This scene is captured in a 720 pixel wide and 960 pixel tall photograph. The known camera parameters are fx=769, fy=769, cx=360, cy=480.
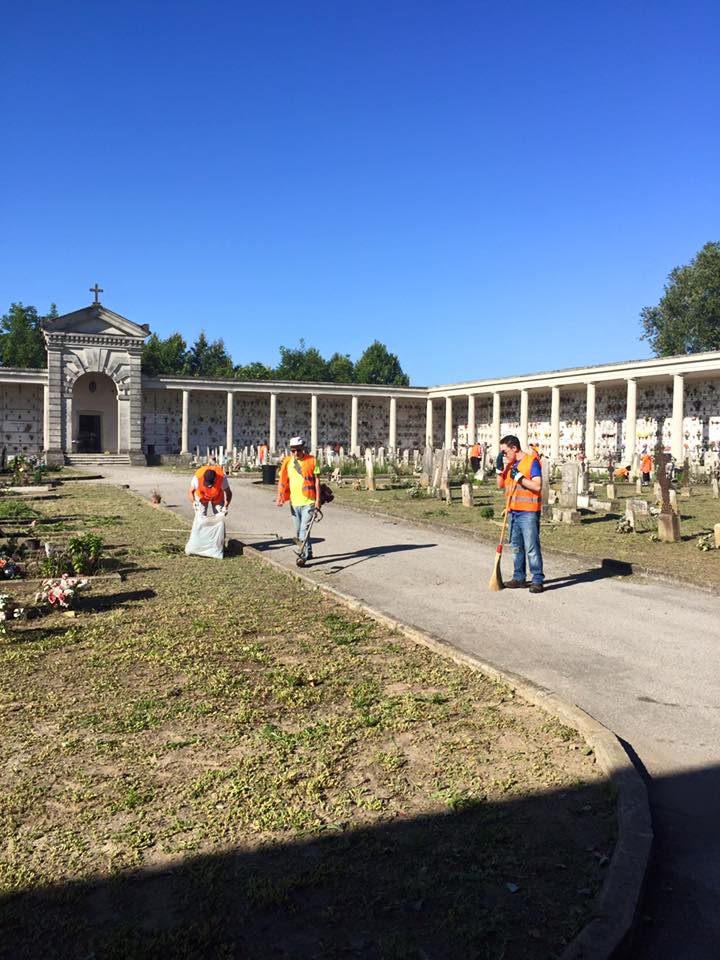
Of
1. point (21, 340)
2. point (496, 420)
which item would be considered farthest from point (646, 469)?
point (21, 340)

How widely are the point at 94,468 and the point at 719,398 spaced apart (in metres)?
29.5

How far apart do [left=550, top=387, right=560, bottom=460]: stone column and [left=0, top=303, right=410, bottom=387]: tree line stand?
32.5 metres

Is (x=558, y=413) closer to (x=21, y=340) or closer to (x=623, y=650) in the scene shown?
(x=623, y=650)

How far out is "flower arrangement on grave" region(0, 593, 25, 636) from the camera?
6.45 meters

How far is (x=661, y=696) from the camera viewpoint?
502cm

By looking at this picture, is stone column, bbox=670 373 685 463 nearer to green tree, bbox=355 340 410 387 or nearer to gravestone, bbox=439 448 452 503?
gravestone, bbox=439 448 452 503

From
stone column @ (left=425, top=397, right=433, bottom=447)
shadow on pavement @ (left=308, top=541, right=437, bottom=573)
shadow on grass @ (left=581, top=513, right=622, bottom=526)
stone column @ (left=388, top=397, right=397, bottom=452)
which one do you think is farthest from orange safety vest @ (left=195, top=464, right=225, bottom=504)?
stone column @ (left=425, top=397, right=433, bottom=447)

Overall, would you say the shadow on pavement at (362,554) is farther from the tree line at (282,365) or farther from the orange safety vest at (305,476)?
the tree line at (282,365)

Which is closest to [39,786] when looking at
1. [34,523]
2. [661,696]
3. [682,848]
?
[682,848]

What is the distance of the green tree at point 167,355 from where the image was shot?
6869 cm

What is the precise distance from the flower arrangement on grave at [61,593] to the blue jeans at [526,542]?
183 inches

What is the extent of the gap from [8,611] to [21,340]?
63002 millimetres

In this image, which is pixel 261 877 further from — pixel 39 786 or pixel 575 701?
pixel 575 701

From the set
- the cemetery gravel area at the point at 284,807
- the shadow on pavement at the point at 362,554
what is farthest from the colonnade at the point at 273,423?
the cemetery gravel area at the point at 284,807
